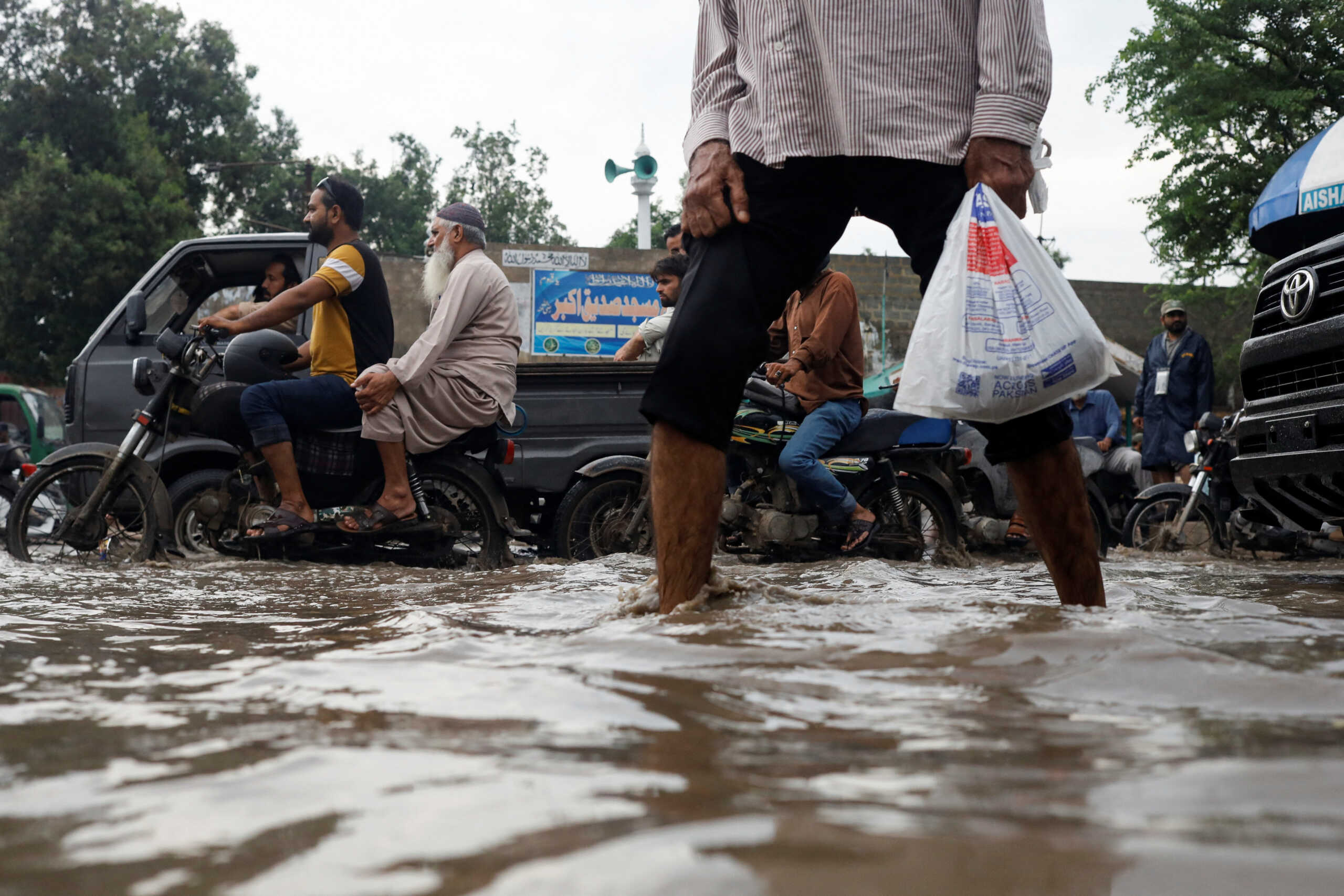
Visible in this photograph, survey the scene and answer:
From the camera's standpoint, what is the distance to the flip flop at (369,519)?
17.4ft

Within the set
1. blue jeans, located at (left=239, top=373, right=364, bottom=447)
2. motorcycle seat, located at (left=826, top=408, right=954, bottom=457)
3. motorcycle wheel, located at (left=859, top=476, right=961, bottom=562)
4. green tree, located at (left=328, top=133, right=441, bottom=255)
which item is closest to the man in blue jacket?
motorcycle wheel, located at (left=859, top=476, right=961, bottom=562)

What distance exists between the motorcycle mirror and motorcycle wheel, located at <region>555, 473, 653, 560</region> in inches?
96.3

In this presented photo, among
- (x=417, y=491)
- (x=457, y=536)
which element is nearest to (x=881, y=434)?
(x=457, y=536)

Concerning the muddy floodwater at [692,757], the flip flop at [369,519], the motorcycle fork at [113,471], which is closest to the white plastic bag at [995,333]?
the muddy floodwater at [692,757]

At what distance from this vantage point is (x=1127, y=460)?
9.26 meters

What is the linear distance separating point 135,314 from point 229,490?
1296 mm

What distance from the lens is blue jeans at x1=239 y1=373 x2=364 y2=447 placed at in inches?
206

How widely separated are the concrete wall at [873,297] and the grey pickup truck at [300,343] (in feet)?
36.3

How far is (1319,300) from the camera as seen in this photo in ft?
12.8

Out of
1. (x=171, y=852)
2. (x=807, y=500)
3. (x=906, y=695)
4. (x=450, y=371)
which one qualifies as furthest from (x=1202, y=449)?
(x=171, y=852)

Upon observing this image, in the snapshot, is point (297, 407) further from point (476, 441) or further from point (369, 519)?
point (476, 441)

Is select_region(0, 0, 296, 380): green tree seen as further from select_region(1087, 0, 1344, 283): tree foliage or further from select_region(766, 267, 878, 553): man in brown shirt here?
select_region(766, 267, 878, 553): man in brown shirt

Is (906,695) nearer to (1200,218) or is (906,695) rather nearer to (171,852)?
(171,852)

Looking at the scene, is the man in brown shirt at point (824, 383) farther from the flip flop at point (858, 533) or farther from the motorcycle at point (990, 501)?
the motorcycle at point (990, 501)
